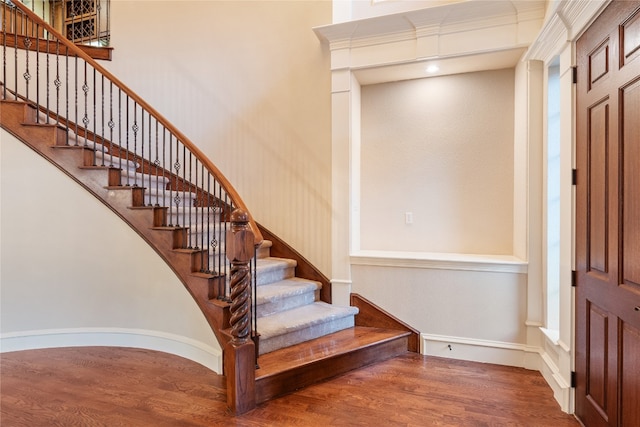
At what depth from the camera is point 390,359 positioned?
3066 mm

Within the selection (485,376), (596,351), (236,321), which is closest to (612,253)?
(596,351)

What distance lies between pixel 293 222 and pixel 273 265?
1.83 feet

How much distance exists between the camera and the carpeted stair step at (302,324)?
9.09ft

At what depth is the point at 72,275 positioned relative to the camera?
3250 millimetres

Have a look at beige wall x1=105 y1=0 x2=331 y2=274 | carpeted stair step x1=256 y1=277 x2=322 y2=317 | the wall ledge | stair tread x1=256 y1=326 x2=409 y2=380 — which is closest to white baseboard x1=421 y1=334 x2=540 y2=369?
stair tread x1=256 y1=326 x2=409 y2=380

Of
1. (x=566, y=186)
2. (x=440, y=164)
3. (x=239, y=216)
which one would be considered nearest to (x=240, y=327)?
(x=239, y=216)

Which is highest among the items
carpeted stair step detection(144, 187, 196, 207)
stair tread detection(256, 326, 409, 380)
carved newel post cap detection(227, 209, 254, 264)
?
carpeted stair step detection(144, 187, 196, 207)

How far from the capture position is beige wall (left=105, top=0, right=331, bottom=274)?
3.71m

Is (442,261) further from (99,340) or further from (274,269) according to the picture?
(99,340)

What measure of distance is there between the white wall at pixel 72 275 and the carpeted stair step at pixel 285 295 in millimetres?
609

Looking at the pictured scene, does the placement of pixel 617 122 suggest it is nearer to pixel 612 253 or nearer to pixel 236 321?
pixel 612 253

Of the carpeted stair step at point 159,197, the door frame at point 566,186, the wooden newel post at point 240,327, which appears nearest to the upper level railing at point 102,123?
the carpeted stair step at point 159,197

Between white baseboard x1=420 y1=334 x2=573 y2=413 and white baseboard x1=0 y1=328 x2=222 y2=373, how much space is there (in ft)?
6.81

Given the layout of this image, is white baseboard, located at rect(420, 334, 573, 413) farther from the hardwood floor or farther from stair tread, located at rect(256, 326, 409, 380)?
stair tread, located at rect(256, 326, 409, 380)
